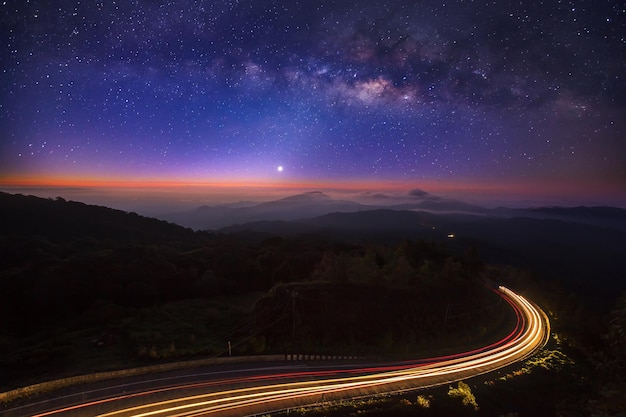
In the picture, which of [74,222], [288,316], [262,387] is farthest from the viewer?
[74,222]

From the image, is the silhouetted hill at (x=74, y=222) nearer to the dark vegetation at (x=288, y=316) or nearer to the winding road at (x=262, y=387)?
the dark vegetation at (x=288, y=316)

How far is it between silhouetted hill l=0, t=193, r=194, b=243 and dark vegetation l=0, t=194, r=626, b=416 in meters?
30.5

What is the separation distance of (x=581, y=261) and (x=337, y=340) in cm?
22691

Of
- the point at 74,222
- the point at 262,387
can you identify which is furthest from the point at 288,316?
the point at 74,222

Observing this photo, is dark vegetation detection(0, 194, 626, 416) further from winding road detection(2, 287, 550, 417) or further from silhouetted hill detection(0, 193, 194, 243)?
silhouetted hill detection(0, 193, 194, 243)

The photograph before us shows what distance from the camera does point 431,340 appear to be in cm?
3912

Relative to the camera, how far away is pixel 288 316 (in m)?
38.8

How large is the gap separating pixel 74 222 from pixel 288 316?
107 meters

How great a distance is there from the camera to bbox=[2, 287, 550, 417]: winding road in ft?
72.6

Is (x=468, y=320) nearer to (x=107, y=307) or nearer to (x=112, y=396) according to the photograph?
(x=112, y=396)

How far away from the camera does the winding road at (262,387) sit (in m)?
22.1

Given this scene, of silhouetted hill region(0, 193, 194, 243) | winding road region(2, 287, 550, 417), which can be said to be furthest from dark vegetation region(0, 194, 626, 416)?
silhouetted hill region(0, 193, 194, 243)

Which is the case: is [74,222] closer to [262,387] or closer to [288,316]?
[288,316]

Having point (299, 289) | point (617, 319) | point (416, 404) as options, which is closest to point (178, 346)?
point (299, 289)
